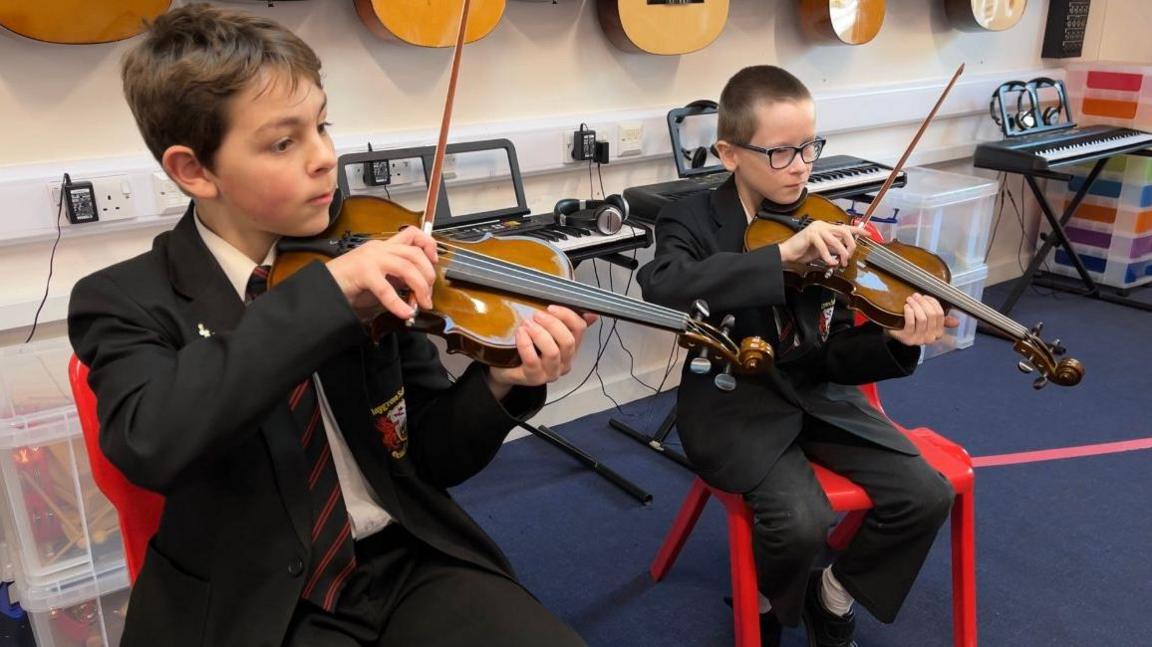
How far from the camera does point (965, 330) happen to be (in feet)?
11.5

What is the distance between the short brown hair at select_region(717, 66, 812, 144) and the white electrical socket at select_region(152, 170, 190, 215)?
1228 millimetres

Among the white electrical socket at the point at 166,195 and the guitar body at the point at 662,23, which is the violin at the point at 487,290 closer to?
the white electrical socket at the point at 166,195

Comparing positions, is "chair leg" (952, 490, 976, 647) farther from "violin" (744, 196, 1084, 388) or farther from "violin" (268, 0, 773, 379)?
"violin" (268, 0, 773, 379)

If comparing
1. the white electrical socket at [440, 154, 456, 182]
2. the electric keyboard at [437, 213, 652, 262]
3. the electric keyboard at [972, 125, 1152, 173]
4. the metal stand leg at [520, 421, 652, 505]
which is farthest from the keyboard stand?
the white electrical socket at [440, 154, 456, 182]

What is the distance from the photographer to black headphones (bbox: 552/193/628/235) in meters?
Answer: 2.24

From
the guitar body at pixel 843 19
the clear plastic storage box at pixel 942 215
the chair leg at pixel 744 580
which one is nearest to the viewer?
the chair leg at pixel 744 580

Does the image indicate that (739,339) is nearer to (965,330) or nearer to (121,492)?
(121,492)

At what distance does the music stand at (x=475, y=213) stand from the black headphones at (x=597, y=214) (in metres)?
0.11

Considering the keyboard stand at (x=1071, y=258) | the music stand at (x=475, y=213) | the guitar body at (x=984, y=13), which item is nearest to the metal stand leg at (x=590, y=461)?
the music stand at (x=475, y=213)

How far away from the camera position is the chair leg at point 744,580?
164cm

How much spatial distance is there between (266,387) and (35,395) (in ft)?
3.89

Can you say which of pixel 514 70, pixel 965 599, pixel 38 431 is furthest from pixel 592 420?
pixel 38 431

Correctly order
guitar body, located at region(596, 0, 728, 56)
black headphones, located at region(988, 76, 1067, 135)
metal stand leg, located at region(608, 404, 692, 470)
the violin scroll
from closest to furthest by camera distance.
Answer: the violin scroll < guitar body, located at region(596, 0, 728, 56) < metal stand leg, located at region(608, 404, 692, 470) < black headphones, located at region(988, 76, 1067, 135)

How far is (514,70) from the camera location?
256cm
